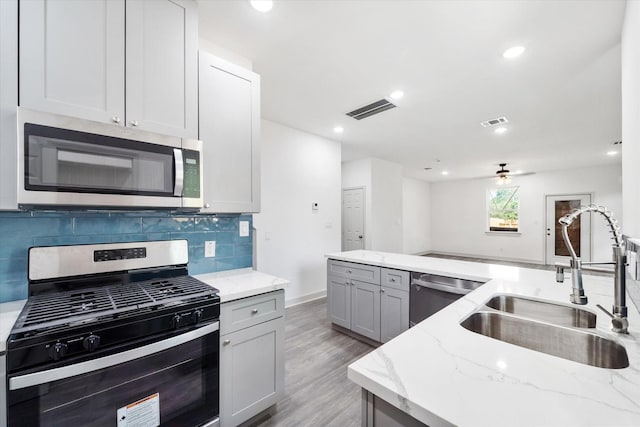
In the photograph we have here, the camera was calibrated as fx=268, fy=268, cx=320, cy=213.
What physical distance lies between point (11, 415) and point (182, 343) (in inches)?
22.9

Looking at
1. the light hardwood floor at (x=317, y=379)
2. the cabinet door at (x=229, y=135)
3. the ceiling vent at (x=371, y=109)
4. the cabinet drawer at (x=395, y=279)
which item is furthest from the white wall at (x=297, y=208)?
the cabinet drawer at (x=395, y=279)

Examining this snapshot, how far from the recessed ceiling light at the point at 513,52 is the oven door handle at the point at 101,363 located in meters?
3.04

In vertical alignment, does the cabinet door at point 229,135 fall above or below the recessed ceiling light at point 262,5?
below

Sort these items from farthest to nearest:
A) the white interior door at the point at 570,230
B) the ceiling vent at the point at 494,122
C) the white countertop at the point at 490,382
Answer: the white interior door at the point at 570,230 < the ceiling vent at the point at 494,122 < the white countertop at the point at 490,382

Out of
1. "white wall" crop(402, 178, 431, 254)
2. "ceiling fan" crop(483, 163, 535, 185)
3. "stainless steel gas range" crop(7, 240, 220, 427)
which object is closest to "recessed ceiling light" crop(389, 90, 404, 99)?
"stainless steel gas range" crop(7, 240, 220, 427)

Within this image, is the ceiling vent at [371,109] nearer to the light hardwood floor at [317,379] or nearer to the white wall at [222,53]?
the white wall at [222,53]

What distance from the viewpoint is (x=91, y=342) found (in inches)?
43.5

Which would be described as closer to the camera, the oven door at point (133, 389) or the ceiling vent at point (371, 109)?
the oven door at point (133, 389)

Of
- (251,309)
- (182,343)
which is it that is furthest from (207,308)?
(251,309)

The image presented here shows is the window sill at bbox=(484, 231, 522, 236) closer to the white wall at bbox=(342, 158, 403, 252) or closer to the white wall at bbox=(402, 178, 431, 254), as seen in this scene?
the white wall at bbox=(402, 178, 431, 254)

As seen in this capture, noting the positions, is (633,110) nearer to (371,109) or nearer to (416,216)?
(371,109)

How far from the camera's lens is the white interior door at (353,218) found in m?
5.88

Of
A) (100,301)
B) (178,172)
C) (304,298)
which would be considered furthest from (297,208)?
(100,301)

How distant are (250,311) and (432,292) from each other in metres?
1.56
